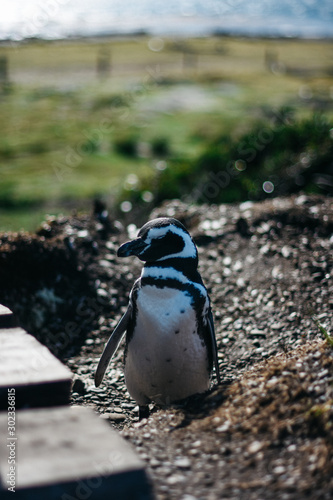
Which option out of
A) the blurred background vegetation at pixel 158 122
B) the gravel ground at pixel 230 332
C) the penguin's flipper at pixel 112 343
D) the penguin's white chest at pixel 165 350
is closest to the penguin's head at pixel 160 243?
the penguin's white chest at pixel 165 350

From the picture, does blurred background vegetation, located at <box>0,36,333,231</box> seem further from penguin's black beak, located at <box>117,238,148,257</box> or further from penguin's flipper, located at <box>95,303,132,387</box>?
penguin's black beak, located at <box>117,238,148,257</box>

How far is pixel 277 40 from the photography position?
108 feet

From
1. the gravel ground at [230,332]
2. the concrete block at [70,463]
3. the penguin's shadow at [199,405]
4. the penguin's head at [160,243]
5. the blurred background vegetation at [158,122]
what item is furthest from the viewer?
the blurred background vegetation at [158,122]

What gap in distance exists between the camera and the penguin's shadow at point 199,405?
310 cm

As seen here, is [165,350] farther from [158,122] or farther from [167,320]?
[158,122]

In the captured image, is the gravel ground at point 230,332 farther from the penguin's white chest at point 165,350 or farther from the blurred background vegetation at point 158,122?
the blurred background vegetation at point 158,122

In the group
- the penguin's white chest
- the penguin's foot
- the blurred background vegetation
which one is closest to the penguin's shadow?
the penguin's white chest

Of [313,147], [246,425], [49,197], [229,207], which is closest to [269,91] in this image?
[49,197]

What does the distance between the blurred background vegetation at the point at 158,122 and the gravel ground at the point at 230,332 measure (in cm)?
129

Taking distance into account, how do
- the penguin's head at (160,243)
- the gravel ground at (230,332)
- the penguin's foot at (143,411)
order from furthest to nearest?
the penguin's foot at (143,411) → the penguin's head at (160,243) → the gravel ground at (230,332)

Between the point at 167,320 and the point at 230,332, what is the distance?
1.23 m

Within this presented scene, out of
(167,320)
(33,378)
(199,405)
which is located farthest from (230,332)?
(33,378)

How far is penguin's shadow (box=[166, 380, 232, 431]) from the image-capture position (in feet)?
10.2

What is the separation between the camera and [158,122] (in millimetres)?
16359
